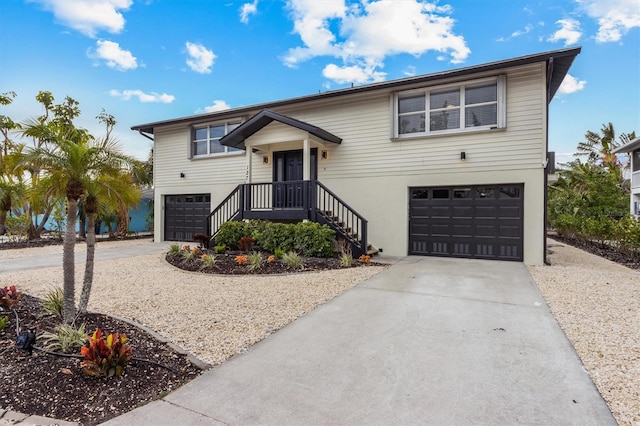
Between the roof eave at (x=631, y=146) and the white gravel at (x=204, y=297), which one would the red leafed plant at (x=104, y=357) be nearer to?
the white gravel at (x=204, y=297)

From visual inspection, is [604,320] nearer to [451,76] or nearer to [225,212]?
[451,76]

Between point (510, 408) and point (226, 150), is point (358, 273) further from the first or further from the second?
point (226, 150)

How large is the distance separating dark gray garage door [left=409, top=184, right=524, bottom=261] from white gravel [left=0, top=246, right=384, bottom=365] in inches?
107

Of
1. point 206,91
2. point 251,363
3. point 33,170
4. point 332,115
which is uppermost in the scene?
point 206,91

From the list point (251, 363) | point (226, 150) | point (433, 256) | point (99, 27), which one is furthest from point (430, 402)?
point (99, 27)

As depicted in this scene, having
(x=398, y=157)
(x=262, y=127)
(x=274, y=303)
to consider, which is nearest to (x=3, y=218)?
(x=262, y=127)

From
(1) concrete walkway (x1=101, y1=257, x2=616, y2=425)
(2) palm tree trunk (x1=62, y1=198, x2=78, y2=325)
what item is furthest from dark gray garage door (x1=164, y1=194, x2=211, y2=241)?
(1) concrete walkway (x1=101, y1=257, x2=616, y2=425)

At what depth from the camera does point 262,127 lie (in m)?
11.2

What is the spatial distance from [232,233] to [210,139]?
545cm

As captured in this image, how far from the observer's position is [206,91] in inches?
603

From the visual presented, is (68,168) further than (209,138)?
No

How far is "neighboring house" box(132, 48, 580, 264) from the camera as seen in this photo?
8.84 metres

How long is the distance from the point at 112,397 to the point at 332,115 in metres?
10.3

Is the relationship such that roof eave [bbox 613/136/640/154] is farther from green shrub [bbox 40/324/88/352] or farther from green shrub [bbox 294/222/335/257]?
green shrub [bbox 40/324/88/352]
